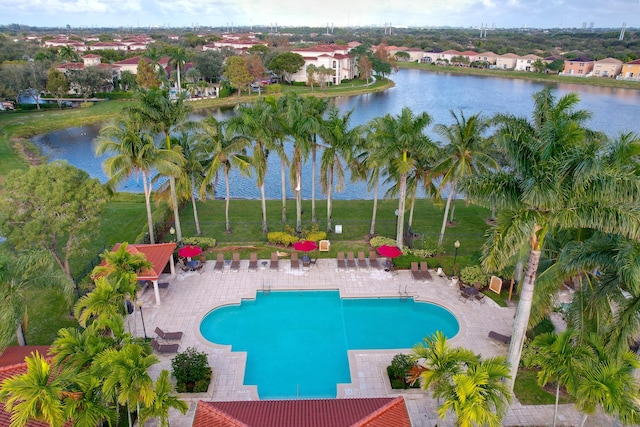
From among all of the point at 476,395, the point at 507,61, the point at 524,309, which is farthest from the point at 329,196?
the point at 507,61

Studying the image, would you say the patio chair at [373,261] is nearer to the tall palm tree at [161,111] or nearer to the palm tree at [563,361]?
the tall palm tree at [161,111]

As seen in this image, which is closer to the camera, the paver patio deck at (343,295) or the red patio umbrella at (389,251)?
the paver patio deck at (343,295)

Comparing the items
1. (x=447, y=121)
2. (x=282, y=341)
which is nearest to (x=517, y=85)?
(x=447, y=121)

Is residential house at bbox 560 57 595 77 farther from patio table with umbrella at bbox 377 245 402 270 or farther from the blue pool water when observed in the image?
the blue pool water

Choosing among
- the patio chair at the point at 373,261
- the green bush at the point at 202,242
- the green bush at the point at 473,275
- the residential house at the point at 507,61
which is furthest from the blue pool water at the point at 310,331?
the residential house at the point at 507,61

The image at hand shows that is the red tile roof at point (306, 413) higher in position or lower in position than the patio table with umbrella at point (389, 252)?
higher

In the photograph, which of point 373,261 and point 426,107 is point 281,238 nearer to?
point 373,261

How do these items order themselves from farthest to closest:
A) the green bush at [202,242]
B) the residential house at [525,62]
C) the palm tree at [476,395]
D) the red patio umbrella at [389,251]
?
the residential house at [525,62], the green bush at [202,242], the red patio umbrella at [389,251], the palm tree at [476,395]
